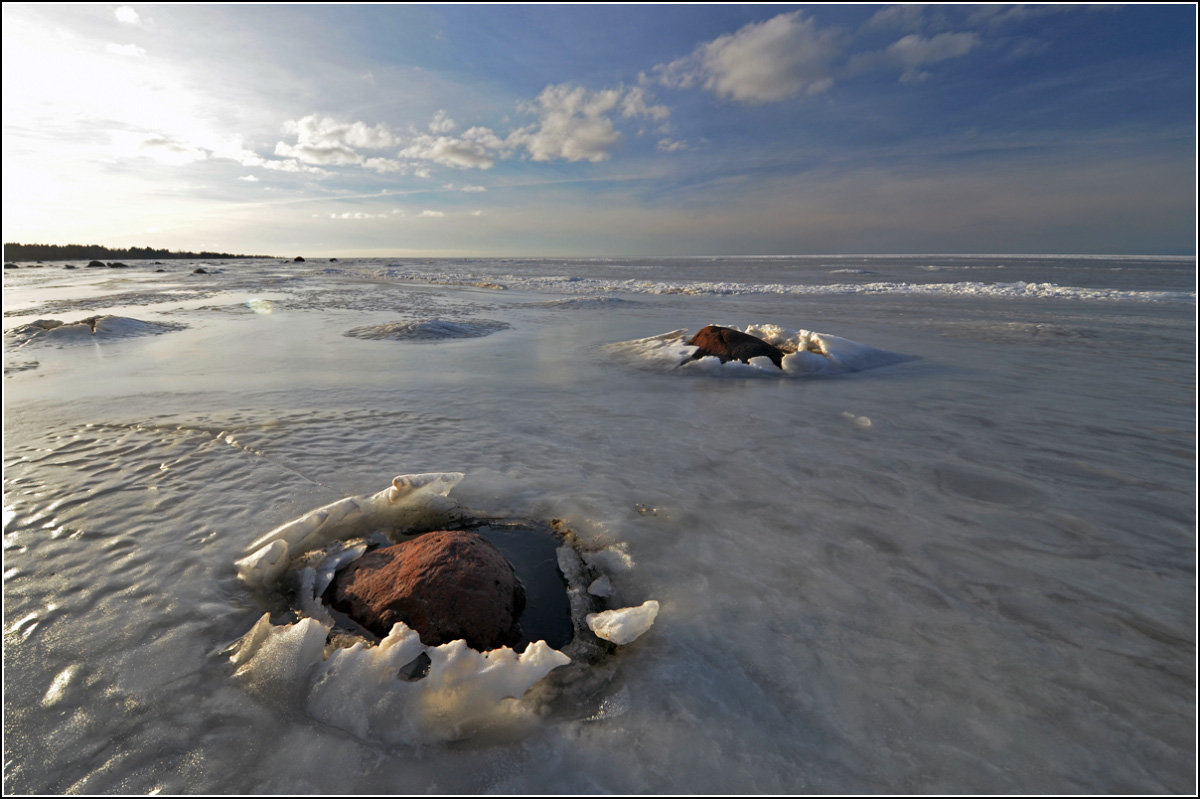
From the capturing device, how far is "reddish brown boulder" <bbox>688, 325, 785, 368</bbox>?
6984 mm

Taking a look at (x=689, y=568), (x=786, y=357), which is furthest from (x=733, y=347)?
(x=689, y=568)

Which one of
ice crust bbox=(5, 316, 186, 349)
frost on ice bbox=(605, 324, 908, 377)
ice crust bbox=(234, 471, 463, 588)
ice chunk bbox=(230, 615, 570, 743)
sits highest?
ice crust bbox=(5, 316, 186, 349)

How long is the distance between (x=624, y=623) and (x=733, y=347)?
562 centimetres

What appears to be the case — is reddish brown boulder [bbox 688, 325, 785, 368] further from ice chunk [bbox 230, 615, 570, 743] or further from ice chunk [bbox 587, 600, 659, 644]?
ice chunk [bbox 230, 615, 570, 743]

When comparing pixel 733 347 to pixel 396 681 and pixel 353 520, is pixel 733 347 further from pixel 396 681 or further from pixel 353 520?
pixel 396 681

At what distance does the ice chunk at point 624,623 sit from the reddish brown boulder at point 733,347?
5.25m

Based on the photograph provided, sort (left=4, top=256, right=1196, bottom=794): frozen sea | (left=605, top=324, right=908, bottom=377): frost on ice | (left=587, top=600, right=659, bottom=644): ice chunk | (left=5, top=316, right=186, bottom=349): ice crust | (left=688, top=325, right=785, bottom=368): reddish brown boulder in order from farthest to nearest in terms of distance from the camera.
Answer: (left=5, top=316, right=186, bottom=349): ice crust < (left=688, top=325, right=785, bottom=368): reddish brown boulder < (left=605, top=324, right=908, bottom=377): frost on ice < (left=587, top=600, right=659, bottom=644): ice chunk < (left=4, top=256, right=1196, bottom=794): frozen sea

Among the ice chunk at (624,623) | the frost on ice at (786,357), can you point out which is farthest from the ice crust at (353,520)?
the frost on ice at (786,357)

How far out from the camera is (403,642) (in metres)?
1.85

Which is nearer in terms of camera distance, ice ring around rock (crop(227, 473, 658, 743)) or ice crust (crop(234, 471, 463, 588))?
ice ring around rock (crop(227, 473, 658, 743))

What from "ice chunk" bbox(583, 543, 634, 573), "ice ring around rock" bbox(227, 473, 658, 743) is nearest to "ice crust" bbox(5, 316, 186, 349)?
"ice ring around rock" bbox(227, 473, 658, 743)

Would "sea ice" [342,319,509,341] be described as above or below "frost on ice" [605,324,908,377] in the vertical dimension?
above

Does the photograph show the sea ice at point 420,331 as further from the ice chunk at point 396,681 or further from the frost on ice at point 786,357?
the ice chunk at point 396,681

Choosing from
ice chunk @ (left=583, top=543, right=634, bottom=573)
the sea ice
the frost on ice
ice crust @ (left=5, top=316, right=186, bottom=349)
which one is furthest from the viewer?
the sea ice
